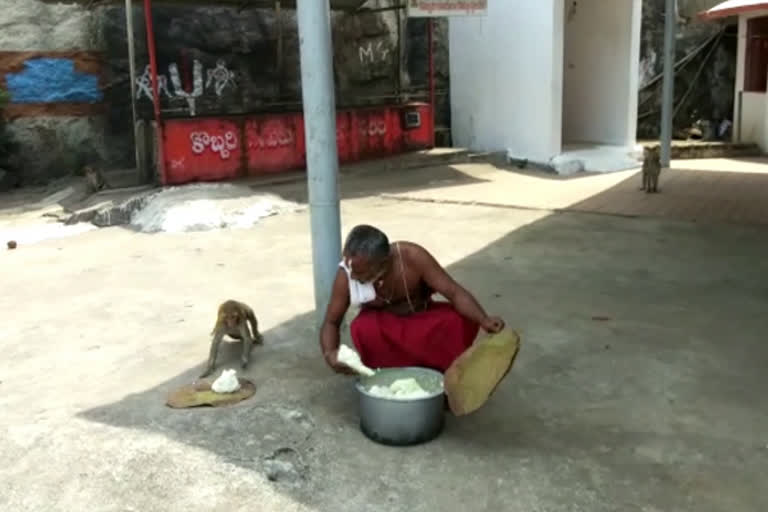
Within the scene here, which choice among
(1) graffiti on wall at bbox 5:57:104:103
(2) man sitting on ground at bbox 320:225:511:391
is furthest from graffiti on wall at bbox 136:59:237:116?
(2) man sitting on ground at bbox 320:225:511:391

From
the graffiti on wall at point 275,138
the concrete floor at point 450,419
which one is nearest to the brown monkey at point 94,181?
the graffiti on wall at point 275,138

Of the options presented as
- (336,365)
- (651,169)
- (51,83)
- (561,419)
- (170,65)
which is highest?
(170,65)

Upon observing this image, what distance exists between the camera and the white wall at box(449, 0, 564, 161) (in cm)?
1234

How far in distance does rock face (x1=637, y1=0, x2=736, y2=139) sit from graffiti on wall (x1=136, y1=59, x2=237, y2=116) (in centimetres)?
856

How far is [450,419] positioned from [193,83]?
10259 mm

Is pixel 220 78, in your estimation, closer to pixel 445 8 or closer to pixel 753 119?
pixel 445 8

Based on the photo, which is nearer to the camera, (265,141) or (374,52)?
(265,141)

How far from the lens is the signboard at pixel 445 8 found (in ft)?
38.2

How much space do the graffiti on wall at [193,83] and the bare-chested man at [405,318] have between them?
29.6 ft

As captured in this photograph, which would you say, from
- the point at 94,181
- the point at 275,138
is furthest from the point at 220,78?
the point at 94,181

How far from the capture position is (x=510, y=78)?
13.2 metres

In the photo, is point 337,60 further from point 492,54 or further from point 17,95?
point 17,95

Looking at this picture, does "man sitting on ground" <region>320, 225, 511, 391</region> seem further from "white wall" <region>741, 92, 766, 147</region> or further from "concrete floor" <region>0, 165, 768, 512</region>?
"white wall" <region>741, 92, 766, 147</region>

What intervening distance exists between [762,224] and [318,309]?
5224 mm
